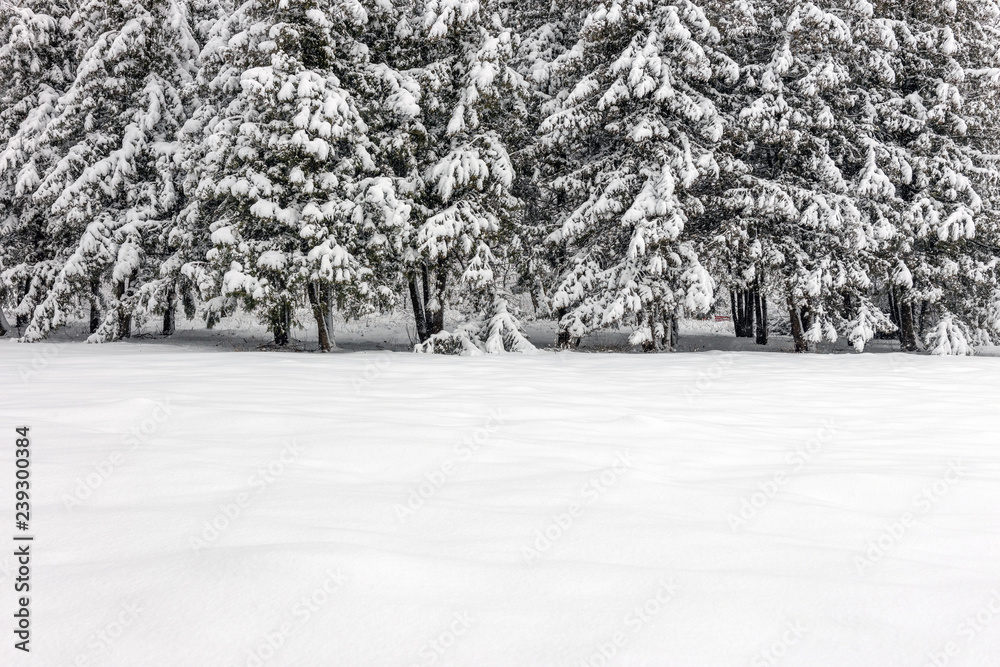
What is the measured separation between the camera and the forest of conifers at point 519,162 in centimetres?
1412

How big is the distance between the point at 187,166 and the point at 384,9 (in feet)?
21.0

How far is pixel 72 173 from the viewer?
17.8 m

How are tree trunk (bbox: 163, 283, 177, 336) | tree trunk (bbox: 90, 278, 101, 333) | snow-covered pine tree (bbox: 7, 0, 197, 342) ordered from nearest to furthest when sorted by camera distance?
snow-covered pine tree (bbox: 7, 0, 197, 342) → tree trunk (bbox: 163, 283, 177, 336) → tree trunk (bbox: 90, 278, 101, 333)

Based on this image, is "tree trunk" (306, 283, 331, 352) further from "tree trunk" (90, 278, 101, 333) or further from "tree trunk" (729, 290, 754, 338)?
"tree trunk" (729, 290, 754, 338)

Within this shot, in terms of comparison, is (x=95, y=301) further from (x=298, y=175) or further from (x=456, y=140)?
(x=456, y=140)

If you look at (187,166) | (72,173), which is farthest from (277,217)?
(72,173)

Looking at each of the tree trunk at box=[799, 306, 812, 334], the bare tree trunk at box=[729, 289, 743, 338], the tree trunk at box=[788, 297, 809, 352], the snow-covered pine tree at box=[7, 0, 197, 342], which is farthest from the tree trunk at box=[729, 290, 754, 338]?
the snow-covered pine tree at box=[7, 0, 197, 342]

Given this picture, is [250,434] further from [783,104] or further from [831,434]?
[783,104]
